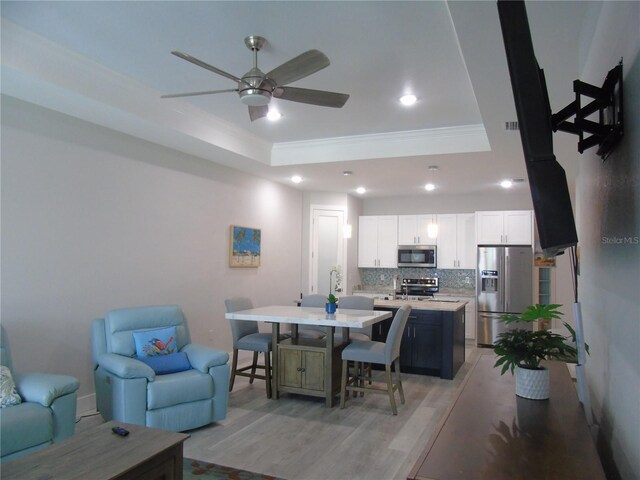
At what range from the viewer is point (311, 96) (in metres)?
3.02

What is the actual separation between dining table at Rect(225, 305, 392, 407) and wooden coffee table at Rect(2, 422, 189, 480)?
1.99m

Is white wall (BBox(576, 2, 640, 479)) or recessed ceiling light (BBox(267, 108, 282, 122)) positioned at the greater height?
recessed ceiling light (BBox(267, 108, 282, 122))

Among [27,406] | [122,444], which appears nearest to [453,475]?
[122,444]

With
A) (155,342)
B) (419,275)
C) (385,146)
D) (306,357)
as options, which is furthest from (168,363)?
(419,275)

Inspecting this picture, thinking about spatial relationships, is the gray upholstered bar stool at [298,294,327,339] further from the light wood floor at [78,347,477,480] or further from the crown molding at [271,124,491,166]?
the crown molding at [271,124,491,166]

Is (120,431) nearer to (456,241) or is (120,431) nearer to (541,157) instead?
(541,157)

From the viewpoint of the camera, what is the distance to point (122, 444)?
2.29 metres

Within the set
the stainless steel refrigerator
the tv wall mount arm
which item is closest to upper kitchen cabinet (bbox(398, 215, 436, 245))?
the stainless steel refrigerator

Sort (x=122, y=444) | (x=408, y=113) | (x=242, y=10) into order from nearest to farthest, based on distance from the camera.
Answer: (x=122, y=444)
(x=242, y=10)
(x=408, y=113)

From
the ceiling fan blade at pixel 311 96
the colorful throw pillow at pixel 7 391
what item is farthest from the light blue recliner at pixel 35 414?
the ceiling fan blade at pixel 311 96

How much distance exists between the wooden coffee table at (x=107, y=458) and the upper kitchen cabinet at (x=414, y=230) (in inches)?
257

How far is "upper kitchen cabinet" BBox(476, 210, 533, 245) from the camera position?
294 inches

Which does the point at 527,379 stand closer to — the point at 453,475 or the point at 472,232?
the point at 453,475

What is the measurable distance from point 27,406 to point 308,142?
13.1 feet
